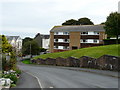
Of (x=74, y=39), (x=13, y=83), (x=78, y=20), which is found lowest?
(x=13, y=83)

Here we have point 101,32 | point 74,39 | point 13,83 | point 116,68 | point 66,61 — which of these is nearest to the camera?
point 13,83

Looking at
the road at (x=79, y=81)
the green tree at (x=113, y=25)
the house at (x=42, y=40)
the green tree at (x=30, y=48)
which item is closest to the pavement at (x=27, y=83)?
the road at (x=79, y=81)

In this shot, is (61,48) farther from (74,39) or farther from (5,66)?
(5,66)

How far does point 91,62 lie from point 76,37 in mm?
29142

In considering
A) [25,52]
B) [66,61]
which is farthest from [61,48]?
[66,61]

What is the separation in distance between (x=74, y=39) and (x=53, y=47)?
917cm

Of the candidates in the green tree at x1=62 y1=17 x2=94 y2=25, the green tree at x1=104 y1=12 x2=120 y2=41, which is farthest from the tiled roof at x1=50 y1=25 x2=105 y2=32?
the green tree at x1=62 y1=17 x2=94 y2=25

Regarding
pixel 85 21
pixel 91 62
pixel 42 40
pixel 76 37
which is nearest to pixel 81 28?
pixel 76 37

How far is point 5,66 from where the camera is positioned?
87.5 feet

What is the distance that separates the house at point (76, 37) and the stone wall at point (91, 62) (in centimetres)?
1744

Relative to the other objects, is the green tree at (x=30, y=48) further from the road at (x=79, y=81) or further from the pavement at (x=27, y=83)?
the pavement at (x=27, y=83)

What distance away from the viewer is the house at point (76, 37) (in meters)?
55.6

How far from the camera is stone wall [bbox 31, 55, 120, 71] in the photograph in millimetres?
25602

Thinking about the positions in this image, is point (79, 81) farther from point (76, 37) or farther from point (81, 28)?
point (81, 28)
